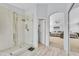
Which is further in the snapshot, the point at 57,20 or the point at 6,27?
the point at 57,20

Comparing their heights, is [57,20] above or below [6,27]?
above

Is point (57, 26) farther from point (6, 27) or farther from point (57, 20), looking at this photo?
point (6, 27)

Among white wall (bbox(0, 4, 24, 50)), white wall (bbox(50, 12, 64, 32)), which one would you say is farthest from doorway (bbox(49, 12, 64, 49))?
white wall (bbox(0, 4, 24, 50))

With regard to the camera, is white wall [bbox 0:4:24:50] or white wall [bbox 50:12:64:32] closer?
white wall [bbox 0:4:24:50]

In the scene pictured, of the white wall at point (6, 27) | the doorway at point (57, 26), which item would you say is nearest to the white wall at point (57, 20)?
the doorway at point (57, 26)

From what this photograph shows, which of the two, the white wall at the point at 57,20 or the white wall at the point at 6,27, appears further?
the white wall at the point at 57,20

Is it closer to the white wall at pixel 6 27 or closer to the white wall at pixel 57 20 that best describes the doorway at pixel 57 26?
the white wall at pixel 57 20

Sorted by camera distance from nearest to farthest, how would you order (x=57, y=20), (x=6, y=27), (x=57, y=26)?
(x=6, y=27), (x=57, y=20), (x=57, y=26)

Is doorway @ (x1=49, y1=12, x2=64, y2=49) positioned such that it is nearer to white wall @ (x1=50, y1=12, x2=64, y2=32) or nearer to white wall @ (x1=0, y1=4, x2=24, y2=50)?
white wall @ (x1=50, y1=12, x2=64, y2=32)

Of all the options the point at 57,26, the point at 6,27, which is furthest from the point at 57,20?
the point at 6,27

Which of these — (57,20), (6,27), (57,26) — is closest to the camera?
(6,27)

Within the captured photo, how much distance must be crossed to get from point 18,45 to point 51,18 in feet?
6.15

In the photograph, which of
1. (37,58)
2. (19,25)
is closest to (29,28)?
(19,25)

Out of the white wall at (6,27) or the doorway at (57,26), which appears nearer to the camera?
the white wall at (6,27)
